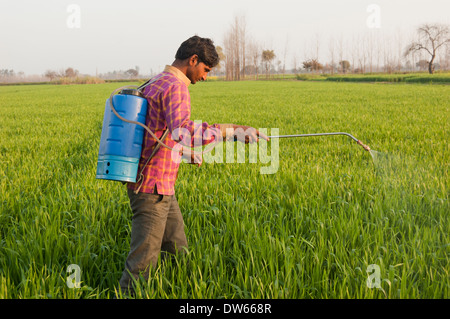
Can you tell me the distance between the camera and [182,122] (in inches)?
72.1

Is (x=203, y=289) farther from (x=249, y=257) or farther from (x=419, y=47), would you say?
(x=419, y=47)

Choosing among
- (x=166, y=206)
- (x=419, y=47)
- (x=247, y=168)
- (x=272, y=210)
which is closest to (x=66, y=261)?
(x=166, y=206)

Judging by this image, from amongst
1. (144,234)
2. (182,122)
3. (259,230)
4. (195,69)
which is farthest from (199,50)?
(259,230)

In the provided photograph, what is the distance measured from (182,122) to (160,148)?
26 centimetres

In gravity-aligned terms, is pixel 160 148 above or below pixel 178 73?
below

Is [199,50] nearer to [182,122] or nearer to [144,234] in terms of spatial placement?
[182,122]

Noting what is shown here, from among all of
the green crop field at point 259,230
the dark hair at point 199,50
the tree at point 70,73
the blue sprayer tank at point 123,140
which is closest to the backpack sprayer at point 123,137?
the blue sprayer tank at point 123,140

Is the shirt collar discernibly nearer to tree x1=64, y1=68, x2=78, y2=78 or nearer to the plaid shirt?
the plaid shirt

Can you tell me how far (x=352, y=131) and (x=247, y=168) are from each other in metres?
3.65

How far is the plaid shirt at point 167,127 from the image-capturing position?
184 cm

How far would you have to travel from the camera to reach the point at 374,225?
8.52 ft

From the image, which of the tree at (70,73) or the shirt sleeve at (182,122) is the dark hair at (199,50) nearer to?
the shirt sleeve at (182,122)

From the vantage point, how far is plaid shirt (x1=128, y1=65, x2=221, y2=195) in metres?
1.84
